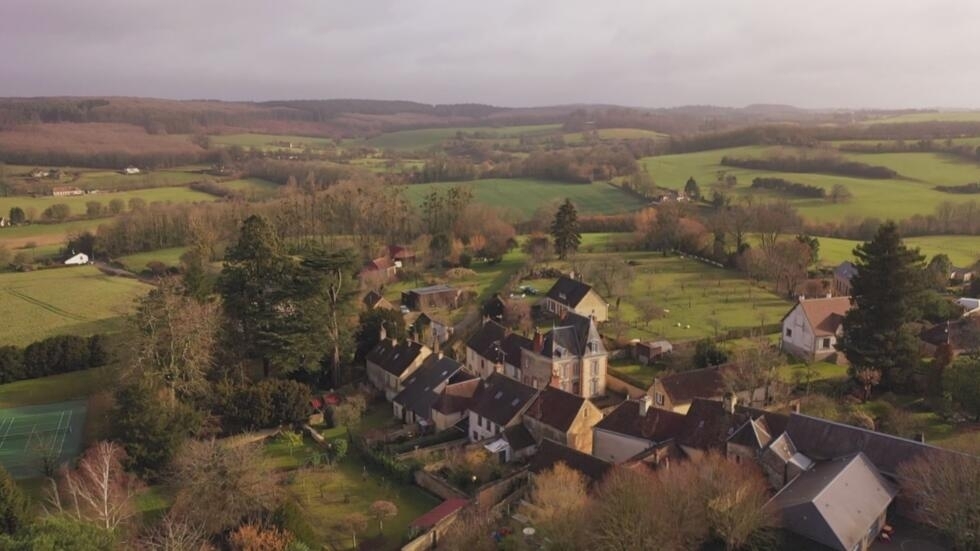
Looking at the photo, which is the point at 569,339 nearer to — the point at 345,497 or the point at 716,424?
the point at 716,424

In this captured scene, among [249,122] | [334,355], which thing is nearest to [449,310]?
[334,355]

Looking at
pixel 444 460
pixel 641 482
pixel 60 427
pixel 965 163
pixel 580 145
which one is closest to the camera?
pixel 641 482

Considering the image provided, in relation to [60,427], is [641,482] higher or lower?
higher

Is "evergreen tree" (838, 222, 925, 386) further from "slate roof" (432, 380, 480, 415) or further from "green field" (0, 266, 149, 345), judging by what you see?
"green field" (0, 266, 149, 345)

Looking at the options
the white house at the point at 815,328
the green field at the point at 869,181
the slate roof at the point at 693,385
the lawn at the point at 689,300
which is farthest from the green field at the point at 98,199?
the white house at the point at 815,328

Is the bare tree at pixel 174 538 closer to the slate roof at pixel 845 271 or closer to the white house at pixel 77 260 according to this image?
the slate roof at pixel 845 271

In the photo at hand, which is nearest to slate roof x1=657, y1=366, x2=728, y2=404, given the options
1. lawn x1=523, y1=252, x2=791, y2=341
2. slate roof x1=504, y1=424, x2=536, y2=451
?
slate roof x1=504, y1=424, x2=536, y2=451

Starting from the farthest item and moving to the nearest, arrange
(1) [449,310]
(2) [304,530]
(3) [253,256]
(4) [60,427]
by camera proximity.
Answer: (1) [449,310] < (3) [253,256] < (4) [60,427] < (2) [304,530]

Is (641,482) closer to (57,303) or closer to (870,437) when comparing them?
(870,437)
